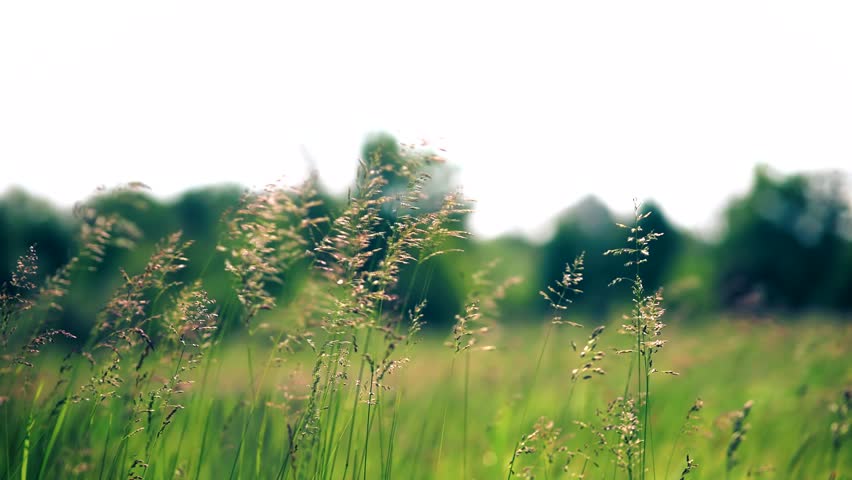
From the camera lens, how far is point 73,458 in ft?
8.72

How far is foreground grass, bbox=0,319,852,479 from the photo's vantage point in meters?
2.37

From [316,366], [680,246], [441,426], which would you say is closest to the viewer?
[316,366]

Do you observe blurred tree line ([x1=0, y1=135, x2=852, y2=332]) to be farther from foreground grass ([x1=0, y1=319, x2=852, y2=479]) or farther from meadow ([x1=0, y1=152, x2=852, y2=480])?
meadow ([x1=0, y1=152, x2=852, y2=480])

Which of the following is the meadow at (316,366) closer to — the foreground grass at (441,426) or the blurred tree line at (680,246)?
the foreground grass at (441,426)

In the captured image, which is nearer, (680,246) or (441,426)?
(441,426)

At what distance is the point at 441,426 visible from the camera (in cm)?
273

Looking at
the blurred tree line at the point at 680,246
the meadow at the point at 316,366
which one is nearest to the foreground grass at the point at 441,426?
the meadow at the point at 316,366

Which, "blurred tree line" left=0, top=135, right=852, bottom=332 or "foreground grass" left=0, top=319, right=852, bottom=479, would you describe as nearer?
"foreground grass" left=0, top=319, right=852, bottom=479

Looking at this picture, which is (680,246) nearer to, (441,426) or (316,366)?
(441,426)

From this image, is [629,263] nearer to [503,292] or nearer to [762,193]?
[503,292]

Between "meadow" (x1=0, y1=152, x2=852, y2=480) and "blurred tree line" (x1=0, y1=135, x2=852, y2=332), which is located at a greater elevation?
"blurred tree line" (x1=0, y1=135, x2=852, y2=332)

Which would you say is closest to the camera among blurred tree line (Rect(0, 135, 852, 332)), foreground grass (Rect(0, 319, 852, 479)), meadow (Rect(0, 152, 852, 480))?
meadow (Rect(0, 152, 852, 480))

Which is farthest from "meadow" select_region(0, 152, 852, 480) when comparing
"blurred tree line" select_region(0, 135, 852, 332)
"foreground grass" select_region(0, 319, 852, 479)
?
"blurred tree line" select_region(0, 135, 852, 332)

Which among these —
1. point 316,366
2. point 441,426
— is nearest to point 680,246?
point 441,426
